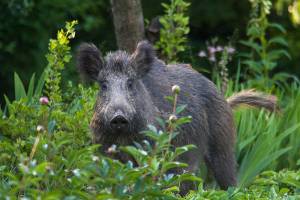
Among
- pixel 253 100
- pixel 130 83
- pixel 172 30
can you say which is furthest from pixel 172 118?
pixel 172 30

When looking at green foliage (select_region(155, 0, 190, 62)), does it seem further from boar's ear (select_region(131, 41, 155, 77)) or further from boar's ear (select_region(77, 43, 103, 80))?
boar's ear (select_region(77, 43, 103, 80))

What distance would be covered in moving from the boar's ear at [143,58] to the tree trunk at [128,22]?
1.34m

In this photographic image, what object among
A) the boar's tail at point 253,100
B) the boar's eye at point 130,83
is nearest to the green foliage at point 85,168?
the boar's eye at point 130,83

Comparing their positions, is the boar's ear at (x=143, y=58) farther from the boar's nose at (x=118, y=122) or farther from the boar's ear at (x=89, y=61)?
the boar's nose at (x=118, y=122)

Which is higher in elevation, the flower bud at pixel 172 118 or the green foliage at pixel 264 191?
the flower bud at pixel 172 118

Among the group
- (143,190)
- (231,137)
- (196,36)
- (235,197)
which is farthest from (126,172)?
(196,36)

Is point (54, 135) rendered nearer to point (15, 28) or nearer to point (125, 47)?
point (125, 47)

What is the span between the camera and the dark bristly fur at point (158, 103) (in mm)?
6250

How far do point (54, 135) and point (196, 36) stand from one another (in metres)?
7.39

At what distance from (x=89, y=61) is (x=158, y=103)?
542 millimetres

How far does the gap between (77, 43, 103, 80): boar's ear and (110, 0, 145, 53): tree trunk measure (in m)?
1.40

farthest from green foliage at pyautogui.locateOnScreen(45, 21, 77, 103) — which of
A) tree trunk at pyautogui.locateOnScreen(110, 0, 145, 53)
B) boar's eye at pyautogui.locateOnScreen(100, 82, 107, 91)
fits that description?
tree trunk at pyautogui.locateOnScreen(110, 0, 145, 53)

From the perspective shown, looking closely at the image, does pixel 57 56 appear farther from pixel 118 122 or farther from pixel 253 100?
pixel 253 100

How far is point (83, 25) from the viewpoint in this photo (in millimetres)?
12562
